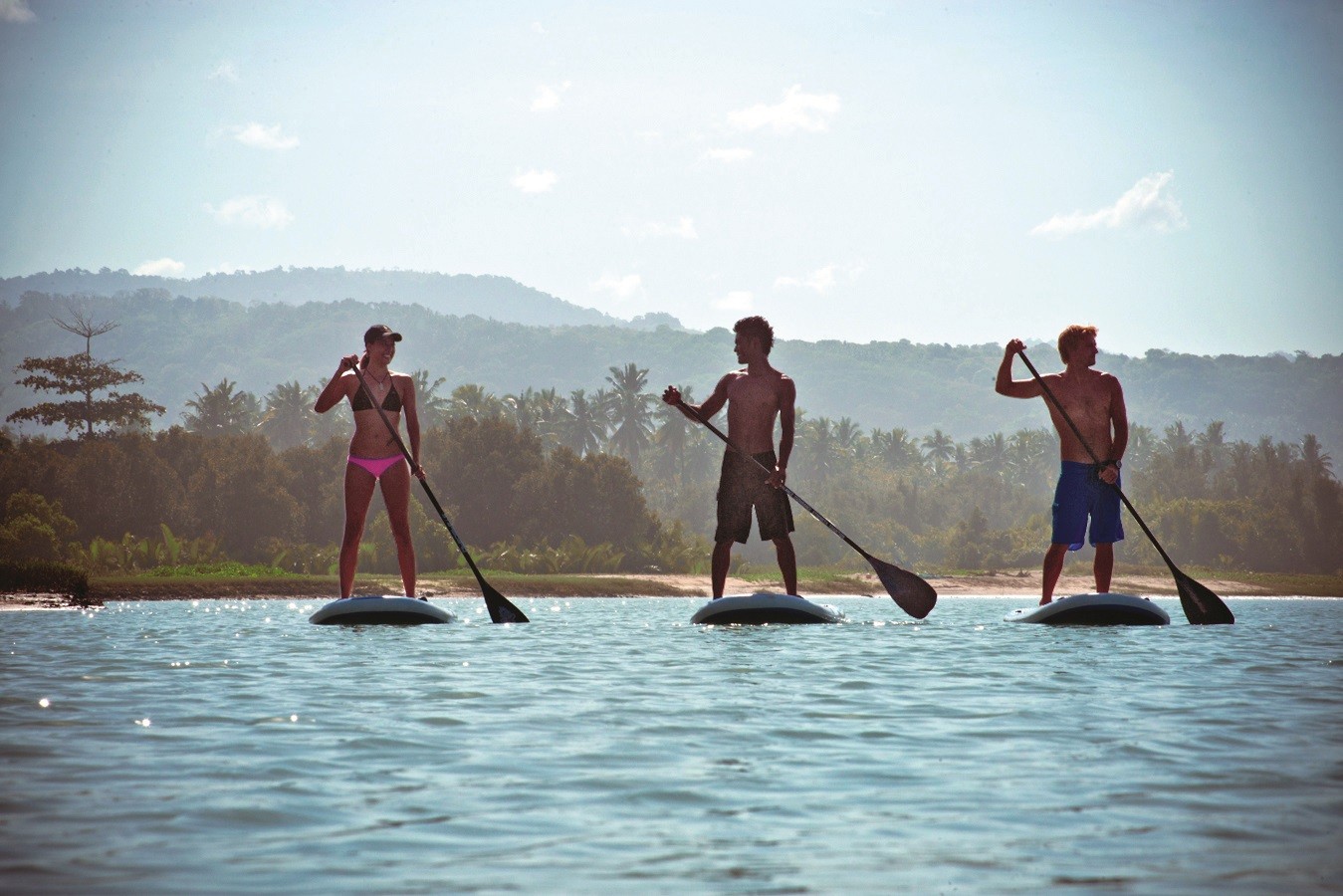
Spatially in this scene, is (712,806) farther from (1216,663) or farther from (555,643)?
(555,643)

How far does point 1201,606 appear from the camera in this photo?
12.4 meters

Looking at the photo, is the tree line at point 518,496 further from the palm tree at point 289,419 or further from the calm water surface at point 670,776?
the calm water surface at point 670,776

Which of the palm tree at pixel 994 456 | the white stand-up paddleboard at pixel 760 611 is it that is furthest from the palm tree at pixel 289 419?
the white stand-up paddleboard at pixel 760 611

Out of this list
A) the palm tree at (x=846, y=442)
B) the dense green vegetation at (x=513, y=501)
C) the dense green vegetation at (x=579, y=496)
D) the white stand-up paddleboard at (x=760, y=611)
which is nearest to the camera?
the white stand-up paddleboard at (x=760, y=611)

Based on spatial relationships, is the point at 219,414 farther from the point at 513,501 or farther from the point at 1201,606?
the point at 1201,606

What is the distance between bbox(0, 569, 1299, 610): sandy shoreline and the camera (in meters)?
26.7

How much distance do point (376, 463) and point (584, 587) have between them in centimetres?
2625

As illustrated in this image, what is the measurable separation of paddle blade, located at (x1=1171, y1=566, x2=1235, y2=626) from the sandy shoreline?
13270 mm

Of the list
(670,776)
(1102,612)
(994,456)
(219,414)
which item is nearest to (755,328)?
(1102,612)

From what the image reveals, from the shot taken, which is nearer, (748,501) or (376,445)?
(376,445)

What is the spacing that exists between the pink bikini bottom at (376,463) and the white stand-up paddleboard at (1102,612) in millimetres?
5632

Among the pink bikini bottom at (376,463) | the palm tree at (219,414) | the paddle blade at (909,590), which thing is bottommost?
the paddle blade at (909,590)

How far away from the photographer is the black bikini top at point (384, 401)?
37.7 feet

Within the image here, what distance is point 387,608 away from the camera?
1116 cm
